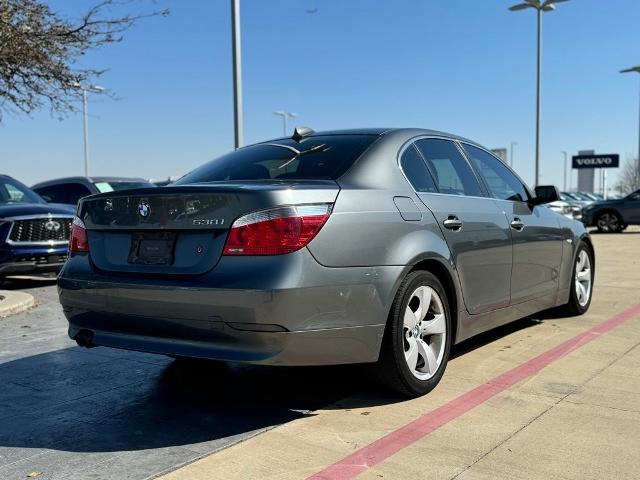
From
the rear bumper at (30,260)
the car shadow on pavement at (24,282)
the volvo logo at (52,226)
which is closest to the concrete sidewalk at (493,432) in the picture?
the rear bumper at (30,260)

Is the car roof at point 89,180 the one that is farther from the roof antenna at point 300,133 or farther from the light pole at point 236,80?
the roof antenna at point 300,133

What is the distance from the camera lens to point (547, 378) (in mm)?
4359

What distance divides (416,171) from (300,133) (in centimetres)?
90

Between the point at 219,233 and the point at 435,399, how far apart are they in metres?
1.65

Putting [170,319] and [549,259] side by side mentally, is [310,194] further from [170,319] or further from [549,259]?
[549,259]

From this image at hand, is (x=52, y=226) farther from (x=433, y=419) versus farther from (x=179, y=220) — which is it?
(x=433, y=419)

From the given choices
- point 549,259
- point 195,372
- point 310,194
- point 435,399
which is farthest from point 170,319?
point 549,259

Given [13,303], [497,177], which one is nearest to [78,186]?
[13,303]

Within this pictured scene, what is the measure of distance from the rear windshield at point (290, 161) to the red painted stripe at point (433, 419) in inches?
56.9

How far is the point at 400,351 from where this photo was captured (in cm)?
373

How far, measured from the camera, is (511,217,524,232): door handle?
200 inches

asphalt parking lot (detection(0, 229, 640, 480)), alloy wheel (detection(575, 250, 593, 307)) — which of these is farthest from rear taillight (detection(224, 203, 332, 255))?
alloy wheel (detection(575, 250, 593, 307))

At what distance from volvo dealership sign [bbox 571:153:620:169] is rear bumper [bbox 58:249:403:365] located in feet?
185

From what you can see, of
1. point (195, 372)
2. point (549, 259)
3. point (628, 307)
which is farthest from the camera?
point (628, 307)
